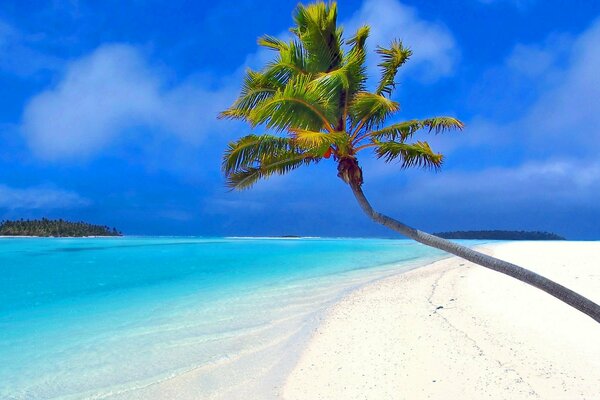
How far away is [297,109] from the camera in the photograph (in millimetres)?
5176

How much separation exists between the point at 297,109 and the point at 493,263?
3.02 m

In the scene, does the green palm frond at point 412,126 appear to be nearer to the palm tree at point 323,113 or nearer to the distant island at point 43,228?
the palm tree at point 323,113

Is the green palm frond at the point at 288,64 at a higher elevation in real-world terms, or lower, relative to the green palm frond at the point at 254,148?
higher

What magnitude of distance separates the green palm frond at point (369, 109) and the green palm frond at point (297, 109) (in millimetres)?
366

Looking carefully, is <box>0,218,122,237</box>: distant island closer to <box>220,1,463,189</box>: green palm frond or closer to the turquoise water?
the turquoise water

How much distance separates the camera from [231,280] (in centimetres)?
1533

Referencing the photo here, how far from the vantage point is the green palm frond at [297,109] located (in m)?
4.82

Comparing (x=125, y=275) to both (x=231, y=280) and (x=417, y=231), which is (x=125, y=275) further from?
(x=417, y=231)

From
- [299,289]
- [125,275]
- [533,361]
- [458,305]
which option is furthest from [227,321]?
[125,275]

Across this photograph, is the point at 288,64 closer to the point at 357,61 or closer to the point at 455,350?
the point at 357,61

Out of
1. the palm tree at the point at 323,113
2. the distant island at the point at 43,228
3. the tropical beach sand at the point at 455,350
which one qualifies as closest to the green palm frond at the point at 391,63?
the palm tree at the point at 323,113

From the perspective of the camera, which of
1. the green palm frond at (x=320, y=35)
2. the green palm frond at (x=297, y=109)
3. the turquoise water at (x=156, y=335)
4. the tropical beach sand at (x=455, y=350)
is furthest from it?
the green palm frond at (x=320, y=35)

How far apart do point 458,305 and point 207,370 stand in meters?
5.59

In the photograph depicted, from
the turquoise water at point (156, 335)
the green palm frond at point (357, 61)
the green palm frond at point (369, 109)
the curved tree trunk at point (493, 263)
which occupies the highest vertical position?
the green palm frond at point (357, 61)
